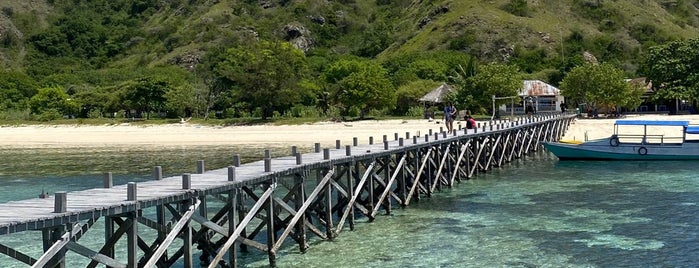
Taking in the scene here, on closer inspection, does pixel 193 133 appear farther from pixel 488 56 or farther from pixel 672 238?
pixel 488 56

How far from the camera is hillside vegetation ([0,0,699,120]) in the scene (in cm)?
8775

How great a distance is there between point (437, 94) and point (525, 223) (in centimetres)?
5556

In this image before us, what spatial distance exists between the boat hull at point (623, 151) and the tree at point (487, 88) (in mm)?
25929

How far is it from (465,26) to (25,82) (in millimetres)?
73568

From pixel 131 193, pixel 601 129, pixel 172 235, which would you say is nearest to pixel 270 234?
pixel 172 235

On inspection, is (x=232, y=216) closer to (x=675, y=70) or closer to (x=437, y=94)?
(x=437, y=94)

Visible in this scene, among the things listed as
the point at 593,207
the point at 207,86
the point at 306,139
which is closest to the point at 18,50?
the point at 207,86

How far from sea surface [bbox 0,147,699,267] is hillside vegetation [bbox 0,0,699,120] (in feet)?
128

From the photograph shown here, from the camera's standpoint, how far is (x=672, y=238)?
2128 centimetres

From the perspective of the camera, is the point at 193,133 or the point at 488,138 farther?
the point at 193,133

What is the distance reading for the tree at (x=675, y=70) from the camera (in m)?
72.4

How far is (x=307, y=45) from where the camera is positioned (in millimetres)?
164625

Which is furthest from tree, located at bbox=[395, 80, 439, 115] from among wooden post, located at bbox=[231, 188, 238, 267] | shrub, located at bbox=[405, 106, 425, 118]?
wooden post, located at bbox=[231, 188, 238, 267]

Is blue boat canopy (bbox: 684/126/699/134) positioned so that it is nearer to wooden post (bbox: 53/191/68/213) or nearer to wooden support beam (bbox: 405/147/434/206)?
wooden support beam (bbox: 405/147/434/206)
